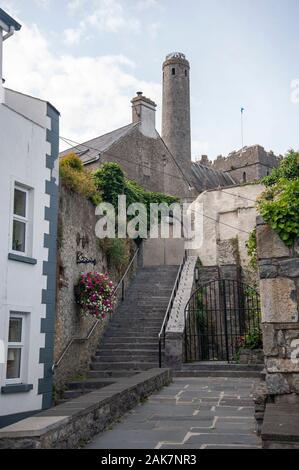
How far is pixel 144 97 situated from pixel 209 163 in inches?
813

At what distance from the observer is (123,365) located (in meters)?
12.5

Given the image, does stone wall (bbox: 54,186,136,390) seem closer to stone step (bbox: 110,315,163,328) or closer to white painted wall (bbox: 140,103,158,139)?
stone step (bbox: 110,315,163,328)

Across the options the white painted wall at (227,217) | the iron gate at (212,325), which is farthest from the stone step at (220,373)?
the white painted wall at (227,217)

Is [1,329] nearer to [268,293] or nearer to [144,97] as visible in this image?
[268,293]

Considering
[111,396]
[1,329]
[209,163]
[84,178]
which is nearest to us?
[111,396]

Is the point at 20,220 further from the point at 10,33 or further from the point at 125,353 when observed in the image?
the point at 125,353

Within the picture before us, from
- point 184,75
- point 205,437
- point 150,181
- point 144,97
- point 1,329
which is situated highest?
point 184,75

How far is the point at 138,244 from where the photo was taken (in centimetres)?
1911

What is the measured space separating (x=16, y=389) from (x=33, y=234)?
2.92 metres

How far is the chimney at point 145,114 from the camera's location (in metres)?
26.7

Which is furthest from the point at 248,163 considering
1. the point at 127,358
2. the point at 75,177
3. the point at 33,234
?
the point at 33,234

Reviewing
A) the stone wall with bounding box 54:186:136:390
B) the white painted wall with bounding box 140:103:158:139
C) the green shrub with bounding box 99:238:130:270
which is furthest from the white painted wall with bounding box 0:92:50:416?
the white painted wall with bounding box 140:103:158:139

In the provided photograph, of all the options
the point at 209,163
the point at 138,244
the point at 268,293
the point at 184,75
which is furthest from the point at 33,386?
the point at 209,163

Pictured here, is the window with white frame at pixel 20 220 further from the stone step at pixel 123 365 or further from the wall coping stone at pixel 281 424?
the wall coping stone at pixel 281 424
